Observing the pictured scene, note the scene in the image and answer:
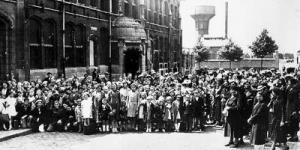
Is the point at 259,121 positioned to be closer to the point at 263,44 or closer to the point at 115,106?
the point at 115,106

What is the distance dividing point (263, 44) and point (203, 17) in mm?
65229

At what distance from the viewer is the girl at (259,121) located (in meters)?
10.0

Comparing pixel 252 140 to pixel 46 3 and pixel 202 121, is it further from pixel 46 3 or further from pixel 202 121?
pixel 46 3

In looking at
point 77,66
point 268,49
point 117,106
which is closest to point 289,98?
point 117,106

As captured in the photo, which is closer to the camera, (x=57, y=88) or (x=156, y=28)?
(x=57, y=88)

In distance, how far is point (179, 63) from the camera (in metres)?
47.5

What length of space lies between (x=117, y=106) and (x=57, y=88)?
8.47ft

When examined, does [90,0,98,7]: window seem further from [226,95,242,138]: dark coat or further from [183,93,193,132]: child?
[226,95,242,138]: dark coat

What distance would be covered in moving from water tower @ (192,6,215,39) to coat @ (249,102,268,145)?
109358mm

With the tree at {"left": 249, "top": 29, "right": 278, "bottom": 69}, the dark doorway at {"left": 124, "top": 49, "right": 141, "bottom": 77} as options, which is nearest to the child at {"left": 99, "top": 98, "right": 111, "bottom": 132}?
the dark doorway at {"left": 124, "top": 49, "right": 141, "bottom": 77}

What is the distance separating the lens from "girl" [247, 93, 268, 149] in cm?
1002

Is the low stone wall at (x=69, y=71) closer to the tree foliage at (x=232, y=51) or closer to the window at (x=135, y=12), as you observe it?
the window at (x=135, y=12)

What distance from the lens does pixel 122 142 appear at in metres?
11.4

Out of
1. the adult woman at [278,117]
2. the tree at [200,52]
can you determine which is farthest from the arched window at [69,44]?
the tree at [200,52]
